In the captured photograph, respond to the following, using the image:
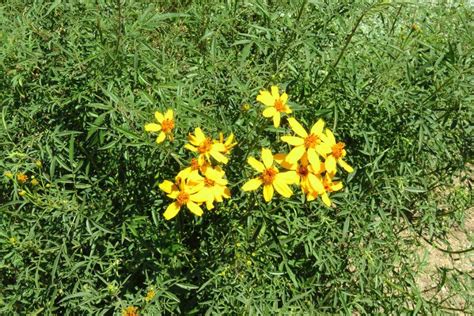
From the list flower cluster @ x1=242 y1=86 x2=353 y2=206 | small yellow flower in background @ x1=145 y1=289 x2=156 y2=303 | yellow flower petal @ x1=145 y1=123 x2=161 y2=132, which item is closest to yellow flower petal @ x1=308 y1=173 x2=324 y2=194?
flower cluster @ x1=242 y1=86 x2=353 y2=206

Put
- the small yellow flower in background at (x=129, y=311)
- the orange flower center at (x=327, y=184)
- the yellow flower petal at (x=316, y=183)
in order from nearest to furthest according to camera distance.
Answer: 1. the yellow flower petal at (x=316, y=183)
2. the orange flower center at (x=327, y=184)
3. the small yellow flower in background at (x=129, y=311)

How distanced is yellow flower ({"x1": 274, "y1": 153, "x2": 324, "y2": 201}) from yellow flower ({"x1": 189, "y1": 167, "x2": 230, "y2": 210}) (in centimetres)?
26

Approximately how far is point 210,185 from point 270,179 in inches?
9.7

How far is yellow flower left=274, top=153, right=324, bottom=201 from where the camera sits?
2.05 metres

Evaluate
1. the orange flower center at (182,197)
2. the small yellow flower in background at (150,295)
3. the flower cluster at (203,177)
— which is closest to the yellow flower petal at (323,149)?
the flower cluster at (203,177)

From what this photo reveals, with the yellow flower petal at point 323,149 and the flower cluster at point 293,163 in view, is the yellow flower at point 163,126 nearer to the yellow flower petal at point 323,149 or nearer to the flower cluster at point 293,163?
the flower cluster at point 293,163

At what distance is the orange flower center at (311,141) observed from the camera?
207 cm

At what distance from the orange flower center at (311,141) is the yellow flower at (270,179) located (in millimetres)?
135

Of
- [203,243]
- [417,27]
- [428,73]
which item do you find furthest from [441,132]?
[203,243]

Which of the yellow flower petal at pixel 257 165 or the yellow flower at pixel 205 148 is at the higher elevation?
the yellow flower petal at pixel 257 165

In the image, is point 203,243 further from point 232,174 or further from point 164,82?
point 164,82

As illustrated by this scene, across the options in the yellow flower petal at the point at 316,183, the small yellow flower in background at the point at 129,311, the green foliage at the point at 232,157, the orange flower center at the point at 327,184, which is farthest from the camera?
the green foliage at the point at 232,157

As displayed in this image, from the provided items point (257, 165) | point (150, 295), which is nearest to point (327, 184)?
point (257, 165)

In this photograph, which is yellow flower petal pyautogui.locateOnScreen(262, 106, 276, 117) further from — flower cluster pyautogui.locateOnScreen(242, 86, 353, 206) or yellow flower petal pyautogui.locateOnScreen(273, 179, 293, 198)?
yellow flower petal pyautogui.locateOnScreen(273, 179, 293, 198)
